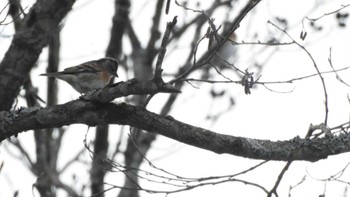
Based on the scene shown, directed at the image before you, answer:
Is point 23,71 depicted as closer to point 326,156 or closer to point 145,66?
point 326,156

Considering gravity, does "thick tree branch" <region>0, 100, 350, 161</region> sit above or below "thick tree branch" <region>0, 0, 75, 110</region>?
below

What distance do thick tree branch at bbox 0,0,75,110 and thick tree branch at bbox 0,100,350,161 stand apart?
1034 mm

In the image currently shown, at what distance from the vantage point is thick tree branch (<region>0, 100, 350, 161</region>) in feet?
13.1

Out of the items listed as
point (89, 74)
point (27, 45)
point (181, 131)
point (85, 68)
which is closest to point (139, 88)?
point (181, 131)

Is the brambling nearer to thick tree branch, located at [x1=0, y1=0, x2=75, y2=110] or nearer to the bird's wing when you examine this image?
the bird's wing

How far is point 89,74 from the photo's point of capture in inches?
338

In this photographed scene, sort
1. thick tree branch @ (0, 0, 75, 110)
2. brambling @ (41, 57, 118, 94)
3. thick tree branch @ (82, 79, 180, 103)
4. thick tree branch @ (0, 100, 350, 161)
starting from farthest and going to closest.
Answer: brambling @ (41, 57, 118, 94)
thick tree branch @ (0, 0, 75, 110)
thick tree branch @ (0, 100, 350, 161)
thick tree branch @ (82, 79, 180, 103)

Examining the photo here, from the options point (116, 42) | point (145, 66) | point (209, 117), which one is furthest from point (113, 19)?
point (209, 117)

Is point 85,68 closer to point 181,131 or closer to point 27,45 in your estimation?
point 27,45

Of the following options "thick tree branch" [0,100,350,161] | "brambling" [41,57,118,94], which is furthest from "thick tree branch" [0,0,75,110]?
"brambling" [41,57,118,94]

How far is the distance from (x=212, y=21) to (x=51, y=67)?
4.23 meters

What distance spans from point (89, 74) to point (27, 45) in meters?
3.44

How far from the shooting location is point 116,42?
8.84 metres

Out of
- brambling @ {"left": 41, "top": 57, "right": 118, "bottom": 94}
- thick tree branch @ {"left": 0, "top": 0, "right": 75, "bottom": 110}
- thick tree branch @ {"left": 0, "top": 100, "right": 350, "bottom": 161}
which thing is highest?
brambling @ {"left": 41, "top": 57, "right": 118, "bottom": 94}
